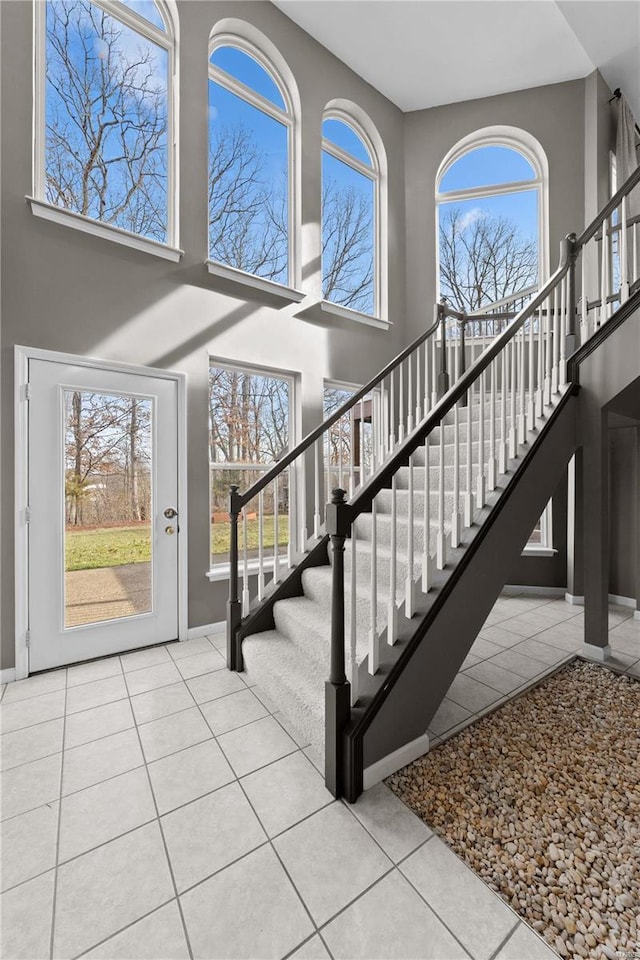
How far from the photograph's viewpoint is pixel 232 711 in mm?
2203

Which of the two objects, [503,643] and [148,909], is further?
[503,643]

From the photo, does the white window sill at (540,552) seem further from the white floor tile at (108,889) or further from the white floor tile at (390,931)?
the white floor tile at (108,889)

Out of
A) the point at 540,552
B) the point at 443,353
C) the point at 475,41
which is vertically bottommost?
the point at 540,552

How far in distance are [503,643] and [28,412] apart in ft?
11.8

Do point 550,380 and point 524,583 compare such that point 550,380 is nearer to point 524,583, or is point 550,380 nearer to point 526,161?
point 524,583

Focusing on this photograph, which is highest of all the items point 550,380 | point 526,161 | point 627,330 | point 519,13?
point 519,13

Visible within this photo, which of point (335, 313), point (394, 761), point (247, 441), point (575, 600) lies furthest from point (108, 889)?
point (575, 600)

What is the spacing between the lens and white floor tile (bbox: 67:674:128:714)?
89.6 inches

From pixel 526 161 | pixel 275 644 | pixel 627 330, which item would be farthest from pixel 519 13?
pixel 275 644

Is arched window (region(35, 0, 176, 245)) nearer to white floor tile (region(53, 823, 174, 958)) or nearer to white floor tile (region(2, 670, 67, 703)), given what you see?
white floor tile (region(2, 670, 67, 703))

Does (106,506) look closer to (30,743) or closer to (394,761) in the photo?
(30,743)

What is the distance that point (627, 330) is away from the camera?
2.62 meters

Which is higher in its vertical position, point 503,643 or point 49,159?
point 49,159

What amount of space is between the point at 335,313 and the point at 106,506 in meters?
2.67
